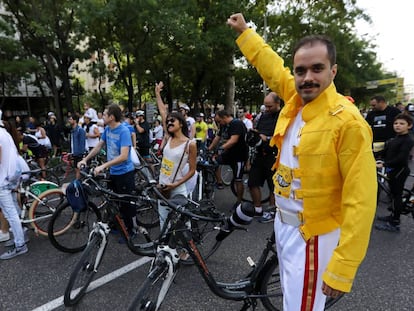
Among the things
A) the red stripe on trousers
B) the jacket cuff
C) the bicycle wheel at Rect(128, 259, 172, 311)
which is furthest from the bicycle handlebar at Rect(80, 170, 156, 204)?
the jacket cuff

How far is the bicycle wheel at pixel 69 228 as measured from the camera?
365 centimetres

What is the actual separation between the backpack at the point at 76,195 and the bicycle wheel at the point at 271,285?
198 centimetres

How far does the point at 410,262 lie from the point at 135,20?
12.5m

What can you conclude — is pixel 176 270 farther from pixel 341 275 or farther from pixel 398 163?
pixel 398 163

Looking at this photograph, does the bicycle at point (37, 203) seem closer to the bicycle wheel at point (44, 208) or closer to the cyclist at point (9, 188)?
the bicycle wheel at point (44, 208)

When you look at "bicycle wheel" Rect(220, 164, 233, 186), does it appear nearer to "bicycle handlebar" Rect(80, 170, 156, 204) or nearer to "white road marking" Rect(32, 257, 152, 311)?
"white road marking" Rect(32, 257, 152, 311)

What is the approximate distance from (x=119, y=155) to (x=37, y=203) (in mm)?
1506

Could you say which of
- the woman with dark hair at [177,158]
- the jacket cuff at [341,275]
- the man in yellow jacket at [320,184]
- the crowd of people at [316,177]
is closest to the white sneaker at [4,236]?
the woman with dark hair at [177,158]

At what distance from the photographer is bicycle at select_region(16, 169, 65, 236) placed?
161 inches

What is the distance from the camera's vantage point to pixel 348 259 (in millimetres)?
1272

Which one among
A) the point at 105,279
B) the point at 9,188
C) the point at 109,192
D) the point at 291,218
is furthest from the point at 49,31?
the point at 291,218

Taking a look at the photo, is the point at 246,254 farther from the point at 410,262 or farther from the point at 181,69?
the point at 181,69

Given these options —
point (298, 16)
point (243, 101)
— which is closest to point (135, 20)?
point (298, 16)

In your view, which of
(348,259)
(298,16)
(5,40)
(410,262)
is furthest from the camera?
(298,16)
